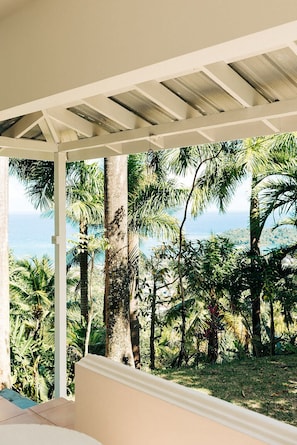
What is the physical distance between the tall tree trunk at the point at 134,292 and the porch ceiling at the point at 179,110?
5.39 meters

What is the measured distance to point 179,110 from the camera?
3.77 metres

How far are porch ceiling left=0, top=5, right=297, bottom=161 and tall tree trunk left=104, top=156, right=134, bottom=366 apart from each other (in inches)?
187

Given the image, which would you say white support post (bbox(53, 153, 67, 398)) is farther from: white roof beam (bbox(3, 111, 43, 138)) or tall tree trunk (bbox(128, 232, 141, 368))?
tall tree trunk (bbox(128, 232, 141, 368))

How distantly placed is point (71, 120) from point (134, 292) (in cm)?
631

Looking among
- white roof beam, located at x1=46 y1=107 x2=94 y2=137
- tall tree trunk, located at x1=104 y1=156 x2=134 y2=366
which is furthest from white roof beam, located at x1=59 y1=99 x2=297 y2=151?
tall tree trunk, located at x1=104 y1=156 x2=134 y2=366

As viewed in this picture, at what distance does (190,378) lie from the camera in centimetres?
961

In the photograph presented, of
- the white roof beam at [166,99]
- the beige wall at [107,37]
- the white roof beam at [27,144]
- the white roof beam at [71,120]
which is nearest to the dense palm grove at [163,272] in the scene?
the white roof beam at [27,144]

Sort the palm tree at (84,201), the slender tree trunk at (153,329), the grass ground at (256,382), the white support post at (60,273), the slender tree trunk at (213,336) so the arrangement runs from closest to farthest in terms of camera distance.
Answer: the white support post at (60,273) → the grass ground at (256,382) → the slender tree trunk at (213,336) → the slender tree trunk at (153,329) → the palm tree at (84,201)

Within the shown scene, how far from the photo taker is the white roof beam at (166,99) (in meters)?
3.40

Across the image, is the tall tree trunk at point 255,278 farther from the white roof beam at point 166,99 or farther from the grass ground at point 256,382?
the white roof beam at point 166,99

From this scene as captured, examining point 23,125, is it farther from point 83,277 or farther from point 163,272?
point 83,277

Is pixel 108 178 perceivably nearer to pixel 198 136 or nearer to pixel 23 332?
pixel 23 332

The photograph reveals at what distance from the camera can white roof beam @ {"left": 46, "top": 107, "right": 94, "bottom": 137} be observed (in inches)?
169

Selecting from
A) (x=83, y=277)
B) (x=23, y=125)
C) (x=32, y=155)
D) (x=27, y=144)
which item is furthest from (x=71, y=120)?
(x=83, y=277)
